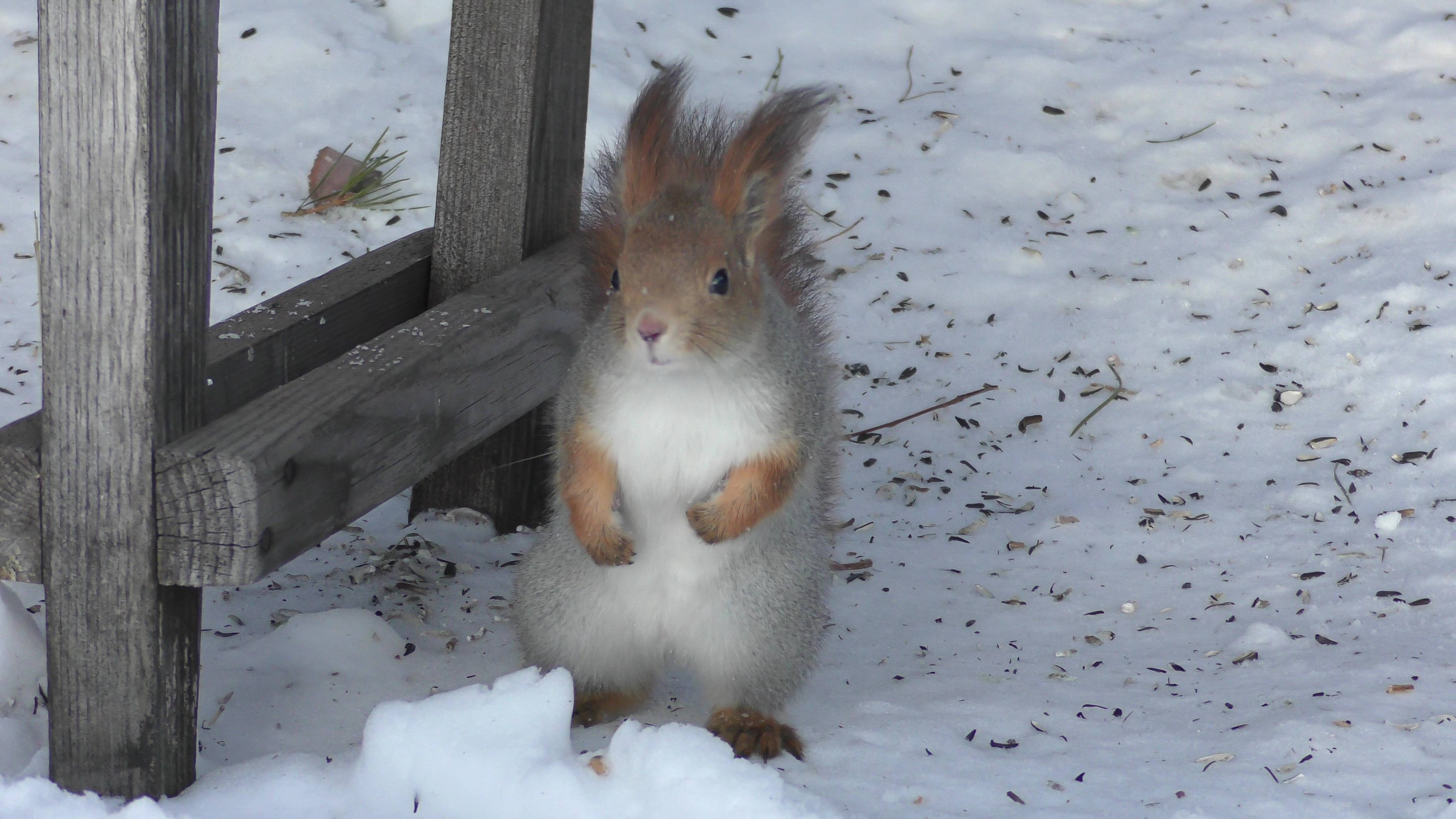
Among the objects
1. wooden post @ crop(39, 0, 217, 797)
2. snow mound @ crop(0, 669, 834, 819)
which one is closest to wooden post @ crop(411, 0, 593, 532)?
wooden post @ crop(39, 0, 217, 797)

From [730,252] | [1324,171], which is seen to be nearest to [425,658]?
[730,252]

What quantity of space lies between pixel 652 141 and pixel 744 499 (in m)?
0.46

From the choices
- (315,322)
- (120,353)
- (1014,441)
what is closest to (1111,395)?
(1014,441)

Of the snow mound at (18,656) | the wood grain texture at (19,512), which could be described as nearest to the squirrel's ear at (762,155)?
the wood grain texture at (19,512)

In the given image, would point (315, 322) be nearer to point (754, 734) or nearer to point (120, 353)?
point (120, 353)

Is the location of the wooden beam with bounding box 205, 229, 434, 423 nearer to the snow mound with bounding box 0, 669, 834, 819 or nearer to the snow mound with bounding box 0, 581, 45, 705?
the snow mound with bounding box 0, 581, 45, 705

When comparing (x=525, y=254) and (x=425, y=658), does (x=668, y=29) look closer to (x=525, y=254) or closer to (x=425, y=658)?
(x=525, y=254)

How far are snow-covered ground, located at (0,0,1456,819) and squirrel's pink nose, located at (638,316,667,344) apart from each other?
0.43m

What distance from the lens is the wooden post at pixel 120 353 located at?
52.9 inches

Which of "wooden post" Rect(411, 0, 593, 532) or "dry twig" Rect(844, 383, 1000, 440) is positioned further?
"dry twig" Rect(844, 383, 1000, 440)

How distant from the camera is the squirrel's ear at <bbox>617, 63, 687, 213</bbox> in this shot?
1.67m

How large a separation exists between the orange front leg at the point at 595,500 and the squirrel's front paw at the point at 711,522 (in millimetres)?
97

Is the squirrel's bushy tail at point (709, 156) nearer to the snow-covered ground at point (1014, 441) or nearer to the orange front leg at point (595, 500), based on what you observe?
the orange front leg at point (595, 500)

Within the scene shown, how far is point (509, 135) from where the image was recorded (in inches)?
88.4
